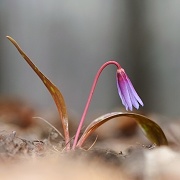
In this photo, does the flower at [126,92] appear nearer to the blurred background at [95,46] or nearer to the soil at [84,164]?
the soil at [84,164]

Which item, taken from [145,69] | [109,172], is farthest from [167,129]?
[145,69]

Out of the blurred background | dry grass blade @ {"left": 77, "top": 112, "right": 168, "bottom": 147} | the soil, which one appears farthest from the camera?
the blurred background

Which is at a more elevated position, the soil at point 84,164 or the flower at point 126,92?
the soil at point 84,164

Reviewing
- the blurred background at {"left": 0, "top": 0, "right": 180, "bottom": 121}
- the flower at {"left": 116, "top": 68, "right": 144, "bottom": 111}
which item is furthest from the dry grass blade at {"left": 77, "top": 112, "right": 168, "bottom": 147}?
the blurred background at {"left": 0, "top": 0, "right": 180, "bottom": 121}

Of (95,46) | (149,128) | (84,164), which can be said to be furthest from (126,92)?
(95,46)

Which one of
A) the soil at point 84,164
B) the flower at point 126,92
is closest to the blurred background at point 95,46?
the flower at point 126,92

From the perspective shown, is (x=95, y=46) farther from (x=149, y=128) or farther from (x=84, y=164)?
(x=84, y=164)

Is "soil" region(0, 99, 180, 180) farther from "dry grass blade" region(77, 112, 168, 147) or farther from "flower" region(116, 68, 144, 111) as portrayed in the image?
"flower" region(116, 68, 144, 111)

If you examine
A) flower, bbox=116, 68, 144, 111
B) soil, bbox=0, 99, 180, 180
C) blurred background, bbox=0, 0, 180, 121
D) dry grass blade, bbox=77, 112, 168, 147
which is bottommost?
blurred background, bbox=0, 0, 180, 121
